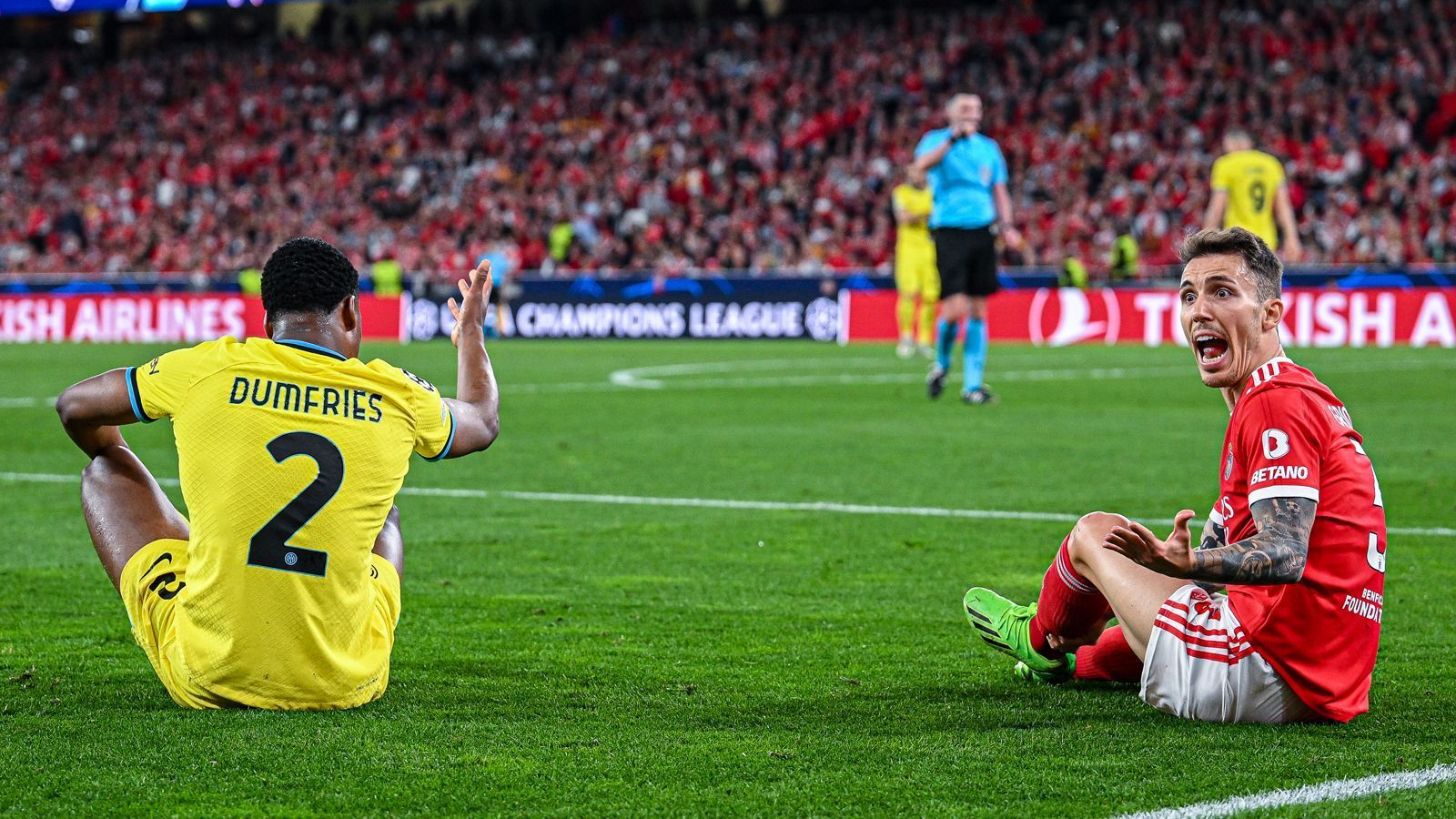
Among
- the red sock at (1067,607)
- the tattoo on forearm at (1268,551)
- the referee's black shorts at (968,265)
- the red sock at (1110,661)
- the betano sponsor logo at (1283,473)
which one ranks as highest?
the referee's black shorts at (968,265)

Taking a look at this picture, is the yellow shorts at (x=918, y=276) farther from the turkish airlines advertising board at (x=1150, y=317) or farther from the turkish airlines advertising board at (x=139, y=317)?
the turkish airlines advertising board at (x=139, y=317)

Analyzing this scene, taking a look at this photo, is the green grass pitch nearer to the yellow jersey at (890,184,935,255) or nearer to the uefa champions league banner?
the yellow jersey at (890,184,935,255)

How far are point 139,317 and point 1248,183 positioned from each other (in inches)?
777

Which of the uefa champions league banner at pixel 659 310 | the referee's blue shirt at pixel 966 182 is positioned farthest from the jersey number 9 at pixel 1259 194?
the uefa champions league banner at pixel 659 310

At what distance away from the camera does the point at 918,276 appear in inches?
866

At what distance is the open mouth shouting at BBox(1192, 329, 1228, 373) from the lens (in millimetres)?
3820

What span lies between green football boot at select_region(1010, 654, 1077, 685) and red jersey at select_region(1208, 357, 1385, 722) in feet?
2.08

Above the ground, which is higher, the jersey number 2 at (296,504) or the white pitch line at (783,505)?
the jersey number 2 at (296,504)

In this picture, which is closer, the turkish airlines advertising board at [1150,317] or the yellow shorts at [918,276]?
the yellow shorts at [918,276]

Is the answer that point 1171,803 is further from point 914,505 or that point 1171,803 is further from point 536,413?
point 536,413

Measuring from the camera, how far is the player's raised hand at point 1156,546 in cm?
318

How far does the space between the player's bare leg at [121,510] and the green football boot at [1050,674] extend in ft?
6.60

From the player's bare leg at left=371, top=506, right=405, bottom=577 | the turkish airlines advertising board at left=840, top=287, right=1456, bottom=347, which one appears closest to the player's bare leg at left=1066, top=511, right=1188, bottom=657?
the player's bare leg at left=371, top=506, right=405, bottom=577

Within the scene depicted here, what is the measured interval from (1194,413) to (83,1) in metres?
26.9
